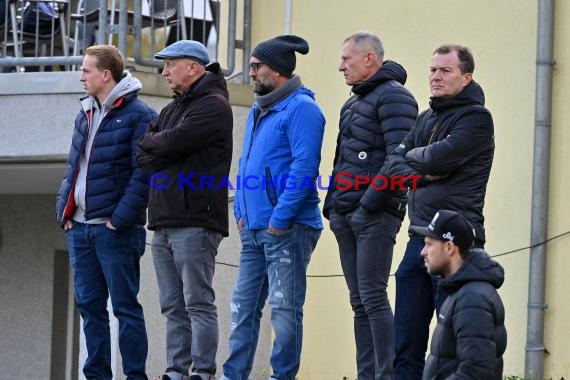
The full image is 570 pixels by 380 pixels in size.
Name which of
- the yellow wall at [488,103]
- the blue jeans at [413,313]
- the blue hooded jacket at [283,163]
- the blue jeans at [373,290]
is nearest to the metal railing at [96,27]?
the yellow wall at [488,103]

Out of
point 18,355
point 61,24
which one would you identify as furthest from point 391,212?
point 18,355

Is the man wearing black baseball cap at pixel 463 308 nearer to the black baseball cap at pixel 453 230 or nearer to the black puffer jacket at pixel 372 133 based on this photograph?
the black baseball cap at pixel 453 230

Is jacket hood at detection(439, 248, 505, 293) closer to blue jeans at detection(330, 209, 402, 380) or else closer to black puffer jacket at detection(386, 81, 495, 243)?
black puffer jacket at detection(386, 81, 495, 243)

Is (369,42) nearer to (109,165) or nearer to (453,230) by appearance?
(109,165)

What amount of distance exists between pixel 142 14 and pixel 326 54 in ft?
4.84

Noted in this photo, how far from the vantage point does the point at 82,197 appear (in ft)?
23.6

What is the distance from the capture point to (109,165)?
7164 millimetres

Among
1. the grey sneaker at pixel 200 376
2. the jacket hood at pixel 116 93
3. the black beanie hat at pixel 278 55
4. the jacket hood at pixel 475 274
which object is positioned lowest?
the grey sneaker at pixel 200 376

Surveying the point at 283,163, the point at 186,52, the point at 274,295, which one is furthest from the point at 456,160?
the point at 186,52

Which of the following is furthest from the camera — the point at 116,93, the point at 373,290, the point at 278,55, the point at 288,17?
the point at 288,17

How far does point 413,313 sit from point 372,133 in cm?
109

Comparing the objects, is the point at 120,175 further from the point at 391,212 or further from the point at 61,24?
the point at 61,24

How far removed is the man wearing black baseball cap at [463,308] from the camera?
5117 millimetres

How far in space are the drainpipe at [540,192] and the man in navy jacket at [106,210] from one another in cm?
264
